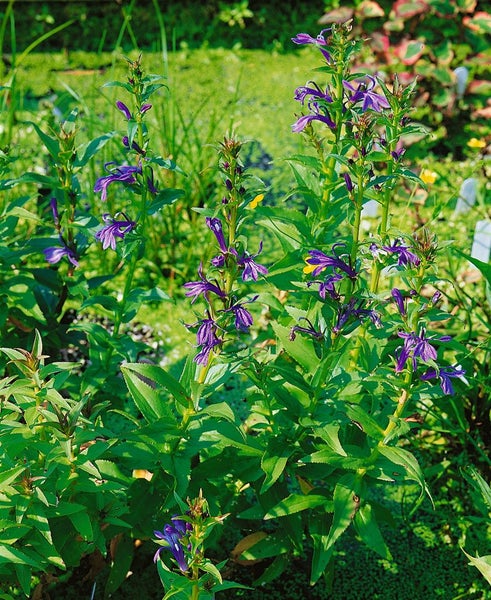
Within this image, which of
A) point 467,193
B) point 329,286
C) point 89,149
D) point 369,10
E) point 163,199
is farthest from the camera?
point 369,10

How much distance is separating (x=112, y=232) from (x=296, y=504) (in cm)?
84

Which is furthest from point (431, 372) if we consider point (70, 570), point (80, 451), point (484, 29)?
point (484, 29)

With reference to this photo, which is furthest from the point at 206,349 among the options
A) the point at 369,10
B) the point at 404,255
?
the point at 369,10

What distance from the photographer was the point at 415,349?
1687 mm

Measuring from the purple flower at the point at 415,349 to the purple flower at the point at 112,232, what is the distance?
0.73 meters

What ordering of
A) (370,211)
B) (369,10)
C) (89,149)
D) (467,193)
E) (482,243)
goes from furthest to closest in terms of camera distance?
1. (369,10)
2. (370,211)
3. (467,193)
4. (482,243)
5. (89,149)

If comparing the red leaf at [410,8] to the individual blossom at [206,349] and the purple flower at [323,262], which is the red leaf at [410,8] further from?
the individual blossom at [206,349]

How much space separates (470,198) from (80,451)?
2.61 m

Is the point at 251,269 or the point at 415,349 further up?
the point at 251,269

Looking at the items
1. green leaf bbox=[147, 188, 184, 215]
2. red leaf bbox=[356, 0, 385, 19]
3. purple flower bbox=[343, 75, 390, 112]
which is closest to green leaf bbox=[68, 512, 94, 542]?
green leaf bbox=[147, 188, 184, 215]

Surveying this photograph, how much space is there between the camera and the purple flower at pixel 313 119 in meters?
1.93

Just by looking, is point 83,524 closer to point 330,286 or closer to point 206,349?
point 206,349

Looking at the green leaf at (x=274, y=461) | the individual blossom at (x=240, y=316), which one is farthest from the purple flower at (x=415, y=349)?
the green leaf at (x=274, y=461)

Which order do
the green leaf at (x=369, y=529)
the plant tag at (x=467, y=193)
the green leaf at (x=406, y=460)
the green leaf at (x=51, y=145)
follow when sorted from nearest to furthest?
1. the green leaf at (x=406, y=460)
2. the green leaf at (x=369, y=529)
3. the green leaf at (x=51, y=145)
4. the plant tag at (x=467, y=193)
